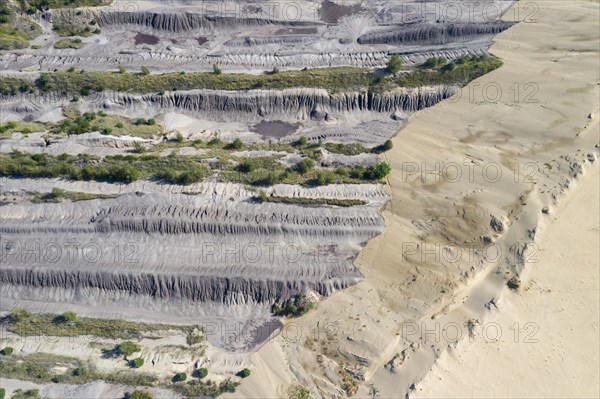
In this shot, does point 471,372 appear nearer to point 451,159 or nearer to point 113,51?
point 451,159

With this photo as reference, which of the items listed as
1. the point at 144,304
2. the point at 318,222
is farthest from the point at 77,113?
the point at 318,222

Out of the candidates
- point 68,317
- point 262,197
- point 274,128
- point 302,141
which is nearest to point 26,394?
point 68,317

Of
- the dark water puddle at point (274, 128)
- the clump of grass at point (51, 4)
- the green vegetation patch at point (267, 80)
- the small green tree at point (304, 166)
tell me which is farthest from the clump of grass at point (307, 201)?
the clump of grass at point (51, 4)

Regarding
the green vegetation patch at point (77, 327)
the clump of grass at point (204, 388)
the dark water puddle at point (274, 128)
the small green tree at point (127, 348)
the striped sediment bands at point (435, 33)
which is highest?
the striped sediment bands at point (435, 33)

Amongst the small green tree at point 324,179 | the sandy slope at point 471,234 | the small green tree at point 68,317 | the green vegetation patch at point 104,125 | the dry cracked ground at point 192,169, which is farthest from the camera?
the green vegetation patch at point 104,125

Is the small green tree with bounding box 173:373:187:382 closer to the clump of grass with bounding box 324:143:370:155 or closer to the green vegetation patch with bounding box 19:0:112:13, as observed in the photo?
the clump of grass with bounding box 324:143:370:155

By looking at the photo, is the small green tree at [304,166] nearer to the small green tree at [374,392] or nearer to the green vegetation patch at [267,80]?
the green vegetation patch at [267,80]

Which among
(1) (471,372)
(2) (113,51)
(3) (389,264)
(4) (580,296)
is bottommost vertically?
(1) (471,372)
